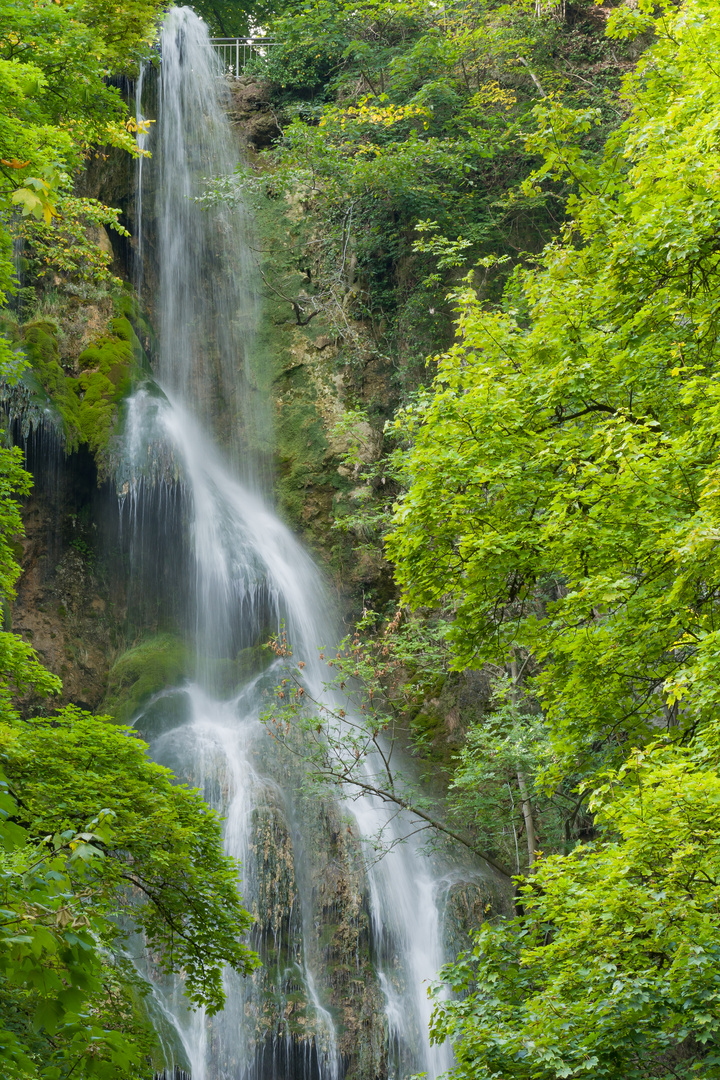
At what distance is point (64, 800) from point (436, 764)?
974 cm

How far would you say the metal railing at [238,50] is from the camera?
76.8ft

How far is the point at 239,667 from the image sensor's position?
14.5 meters

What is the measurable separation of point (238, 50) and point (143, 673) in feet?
59.3

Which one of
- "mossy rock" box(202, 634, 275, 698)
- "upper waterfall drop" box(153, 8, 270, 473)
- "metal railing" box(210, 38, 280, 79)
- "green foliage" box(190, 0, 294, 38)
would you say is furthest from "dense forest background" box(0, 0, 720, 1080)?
"green foliage" box(190, 0, 294, 38)

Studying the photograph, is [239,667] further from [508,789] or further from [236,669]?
[508,789]

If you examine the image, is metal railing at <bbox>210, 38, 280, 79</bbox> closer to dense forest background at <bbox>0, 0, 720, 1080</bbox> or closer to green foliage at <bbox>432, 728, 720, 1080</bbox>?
dense forest background at <bbox>0, 0, 720, 1080</bbox>

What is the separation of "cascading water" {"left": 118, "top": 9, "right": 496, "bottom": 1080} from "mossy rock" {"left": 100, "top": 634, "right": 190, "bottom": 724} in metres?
0.31

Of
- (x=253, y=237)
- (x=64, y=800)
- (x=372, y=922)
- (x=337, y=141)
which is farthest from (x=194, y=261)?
(x=64, y=800)

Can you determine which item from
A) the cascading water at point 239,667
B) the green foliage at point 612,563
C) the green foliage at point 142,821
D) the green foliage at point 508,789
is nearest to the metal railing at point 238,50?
the cascading water at point 239,667

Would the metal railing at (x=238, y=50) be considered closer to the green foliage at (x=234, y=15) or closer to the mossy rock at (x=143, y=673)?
the green foliage at (x=234, y=15)

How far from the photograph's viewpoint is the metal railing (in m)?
23.4

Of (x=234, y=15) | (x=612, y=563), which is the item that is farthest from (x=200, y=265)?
(x=612, y=563)

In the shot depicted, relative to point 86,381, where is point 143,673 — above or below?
below

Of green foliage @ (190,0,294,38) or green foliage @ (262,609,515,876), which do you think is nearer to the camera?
green foliage @ (262,609,515,876)
